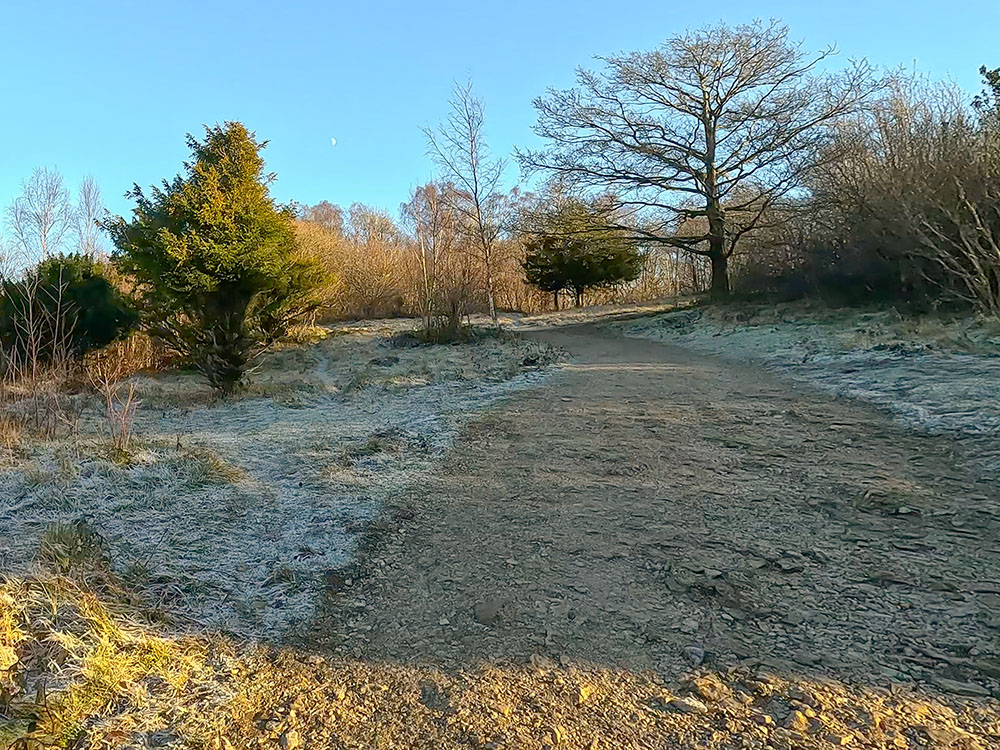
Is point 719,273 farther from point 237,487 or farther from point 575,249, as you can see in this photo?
point 237,487

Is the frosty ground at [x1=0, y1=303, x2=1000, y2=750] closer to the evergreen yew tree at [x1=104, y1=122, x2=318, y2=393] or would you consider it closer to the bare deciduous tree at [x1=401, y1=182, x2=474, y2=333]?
the evergreen yew tree at [x1=104, y1=122, x2=318, y2=393]

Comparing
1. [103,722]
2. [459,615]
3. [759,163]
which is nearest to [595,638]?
[459,615]

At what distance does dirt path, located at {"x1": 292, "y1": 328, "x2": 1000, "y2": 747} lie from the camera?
84.6 inches

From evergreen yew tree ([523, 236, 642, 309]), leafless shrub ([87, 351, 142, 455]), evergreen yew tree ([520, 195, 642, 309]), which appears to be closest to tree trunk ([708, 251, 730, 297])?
evergreen yew tree ([520, 195, 642, 309])

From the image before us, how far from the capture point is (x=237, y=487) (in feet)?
14.0

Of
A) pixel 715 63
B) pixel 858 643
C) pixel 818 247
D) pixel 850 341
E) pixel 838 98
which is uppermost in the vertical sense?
pixel 715 63

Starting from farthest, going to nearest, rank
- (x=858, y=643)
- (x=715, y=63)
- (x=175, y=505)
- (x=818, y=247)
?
(x=715, y=63) < (x=818, y=247) < (x=175, y=505) < (x=858, y=643)

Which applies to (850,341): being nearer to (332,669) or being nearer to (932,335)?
(932,335)

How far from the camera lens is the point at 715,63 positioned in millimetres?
17375

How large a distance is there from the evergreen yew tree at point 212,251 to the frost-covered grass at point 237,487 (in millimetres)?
820

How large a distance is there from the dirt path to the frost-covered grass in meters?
0.35

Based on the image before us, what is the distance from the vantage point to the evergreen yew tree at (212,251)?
7730 millimetres

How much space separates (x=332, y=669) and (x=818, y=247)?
46.8 feet

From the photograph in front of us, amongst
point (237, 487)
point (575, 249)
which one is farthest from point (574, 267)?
point (237, 487)
